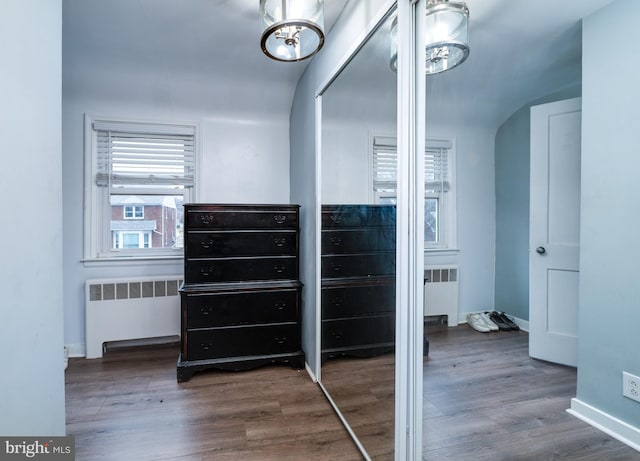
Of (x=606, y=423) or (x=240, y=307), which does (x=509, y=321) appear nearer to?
(x=606, y=423)

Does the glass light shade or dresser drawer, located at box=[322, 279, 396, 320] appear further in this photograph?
dresser drawer, located at box=[322, 279, 396, 320]

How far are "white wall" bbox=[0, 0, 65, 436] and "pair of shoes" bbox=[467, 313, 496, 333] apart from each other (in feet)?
4.78

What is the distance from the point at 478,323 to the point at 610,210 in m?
0.60

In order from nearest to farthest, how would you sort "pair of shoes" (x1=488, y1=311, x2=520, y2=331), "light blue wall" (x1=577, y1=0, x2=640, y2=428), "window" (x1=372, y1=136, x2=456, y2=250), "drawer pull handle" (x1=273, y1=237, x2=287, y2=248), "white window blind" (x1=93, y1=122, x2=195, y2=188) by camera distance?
"light blue wall" (x1=577, y1=0, x2=640, y2=428), "pair of shoes" (x1=488, y1=311, x2=520, y2=331), "window" (x1=372, y1=136, x2=456, y2=250), "drawer pull handle" (x1=273, y1=237, x2=287, y2=248), "white window blind" (x1=93, y1=122, x2=195, y2=188)

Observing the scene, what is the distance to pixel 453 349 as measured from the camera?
1219mm

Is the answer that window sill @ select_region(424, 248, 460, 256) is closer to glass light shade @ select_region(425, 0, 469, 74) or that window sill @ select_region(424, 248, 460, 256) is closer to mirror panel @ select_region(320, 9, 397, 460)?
mirror panel @ select_region(320, 9, 397, 460)

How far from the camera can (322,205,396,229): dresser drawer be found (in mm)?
1518

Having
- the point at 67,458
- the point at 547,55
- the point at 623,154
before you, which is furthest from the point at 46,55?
the point at 623,154

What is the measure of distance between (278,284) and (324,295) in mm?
516

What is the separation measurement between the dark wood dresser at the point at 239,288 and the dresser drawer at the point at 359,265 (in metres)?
0.53

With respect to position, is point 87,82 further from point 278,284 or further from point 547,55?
point 547,55

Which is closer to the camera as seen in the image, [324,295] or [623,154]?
[623,154]

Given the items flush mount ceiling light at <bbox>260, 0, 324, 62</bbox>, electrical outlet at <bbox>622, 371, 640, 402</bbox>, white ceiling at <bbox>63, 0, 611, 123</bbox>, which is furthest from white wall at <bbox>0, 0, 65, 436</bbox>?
electrical outlet at <bbox>622, 371, 640, 402</bbox>

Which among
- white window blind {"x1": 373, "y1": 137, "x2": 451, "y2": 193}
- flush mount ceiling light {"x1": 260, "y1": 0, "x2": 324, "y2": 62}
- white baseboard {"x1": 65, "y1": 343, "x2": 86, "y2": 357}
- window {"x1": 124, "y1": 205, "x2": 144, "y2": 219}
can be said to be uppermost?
flush mount ceiling light {"x1": 260, "y1": 0, "x2": 324, "y2": 62}
